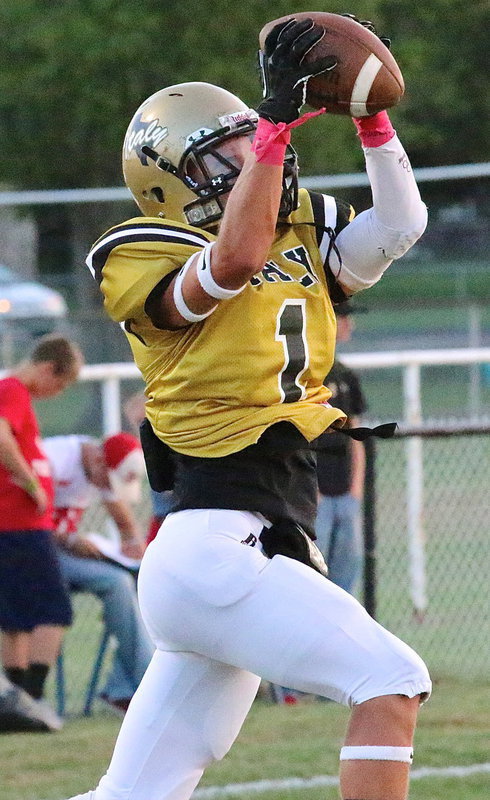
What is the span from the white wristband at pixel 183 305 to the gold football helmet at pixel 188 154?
0.90ft

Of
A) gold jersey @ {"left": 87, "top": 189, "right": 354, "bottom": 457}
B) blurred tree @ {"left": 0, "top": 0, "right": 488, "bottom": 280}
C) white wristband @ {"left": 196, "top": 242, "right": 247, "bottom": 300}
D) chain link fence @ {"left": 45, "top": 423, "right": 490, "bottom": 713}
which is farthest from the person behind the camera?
blurred tree @ {"left": 0, "top": 0, "right": 488, "bottom": 280}

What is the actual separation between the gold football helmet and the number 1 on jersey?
233 mm

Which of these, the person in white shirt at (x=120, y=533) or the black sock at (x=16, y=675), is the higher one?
the person in white shirt at (x=120, y=533)

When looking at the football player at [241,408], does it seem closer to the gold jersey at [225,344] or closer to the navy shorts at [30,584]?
the gold jersey at [225,344]

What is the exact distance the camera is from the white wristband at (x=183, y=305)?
3.00 meters

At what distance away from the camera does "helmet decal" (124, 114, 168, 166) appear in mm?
3305

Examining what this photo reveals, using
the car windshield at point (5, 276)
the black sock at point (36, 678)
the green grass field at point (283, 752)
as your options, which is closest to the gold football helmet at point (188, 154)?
the green grass field at point (283, 752)

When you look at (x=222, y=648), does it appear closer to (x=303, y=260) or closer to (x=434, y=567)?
(x=303, y=260)

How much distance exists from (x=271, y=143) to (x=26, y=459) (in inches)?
162

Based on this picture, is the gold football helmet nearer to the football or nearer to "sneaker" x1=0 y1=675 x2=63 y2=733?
the football

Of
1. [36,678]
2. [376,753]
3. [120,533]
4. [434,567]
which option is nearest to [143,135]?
[376,753]

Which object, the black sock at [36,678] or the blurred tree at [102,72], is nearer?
the black sock at [36,678]

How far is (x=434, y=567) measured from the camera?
8977 mm

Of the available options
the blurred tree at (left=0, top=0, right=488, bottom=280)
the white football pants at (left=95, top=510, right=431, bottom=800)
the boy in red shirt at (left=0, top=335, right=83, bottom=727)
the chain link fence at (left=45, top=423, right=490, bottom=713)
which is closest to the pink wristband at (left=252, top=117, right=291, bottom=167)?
the white football pants at (left=95, top=510, right=431, bottom=800)
